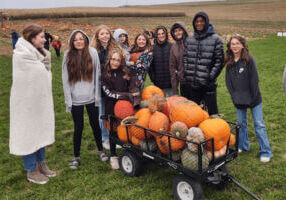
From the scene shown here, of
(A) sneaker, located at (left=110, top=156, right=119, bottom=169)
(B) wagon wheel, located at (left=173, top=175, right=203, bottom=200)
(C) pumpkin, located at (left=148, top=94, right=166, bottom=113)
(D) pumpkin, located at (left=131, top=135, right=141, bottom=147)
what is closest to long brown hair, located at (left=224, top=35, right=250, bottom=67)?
(C) pumpkin, located at (left=148, top=94, right=166, bottom=113)

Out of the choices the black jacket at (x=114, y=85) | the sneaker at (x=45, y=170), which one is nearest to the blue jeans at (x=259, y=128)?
the black jacket at (x=114, y=85)

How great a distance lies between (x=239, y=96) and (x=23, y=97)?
10.3ft

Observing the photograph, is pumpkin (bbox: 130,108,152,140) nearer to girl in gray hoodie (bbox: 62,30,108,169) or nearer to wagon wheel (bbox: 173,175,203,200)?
wagon wheel (bbox: 173,175,203,200)

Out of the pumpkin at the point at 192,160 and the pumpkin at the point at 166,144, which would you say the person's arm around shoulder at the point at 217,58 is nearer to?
the pumpkin at the point at 166,144

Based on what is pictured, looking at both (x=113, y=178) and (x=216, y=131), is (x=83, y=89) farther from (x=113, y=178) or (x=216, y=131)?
(x=216, y=131)

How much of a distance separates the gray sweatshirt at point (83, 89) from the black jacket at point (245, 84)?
2.10 metres

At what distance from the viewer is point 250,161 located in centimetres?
468

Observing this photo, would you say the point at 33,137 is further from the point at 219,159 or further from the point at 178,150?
the point at 219,159

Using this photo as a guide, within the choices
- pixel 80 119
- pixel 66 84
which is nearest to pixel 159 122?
pixel 80 119

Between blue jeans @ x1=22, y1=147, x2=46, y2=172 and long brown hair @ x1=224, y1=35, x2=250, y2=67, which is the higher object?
long brown hair @ x1=224, y1=35, x2=250, y2=67

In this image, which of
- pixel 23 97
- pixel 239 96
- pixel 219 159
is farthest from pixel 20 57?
pixel 239 96

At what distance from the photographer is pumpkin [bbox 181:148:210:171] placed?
3.32 meters

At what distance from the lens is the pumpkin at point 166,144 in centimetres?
348

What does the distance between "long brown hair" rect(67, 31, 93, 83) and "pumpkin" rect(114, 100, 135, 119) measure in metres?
0.68
